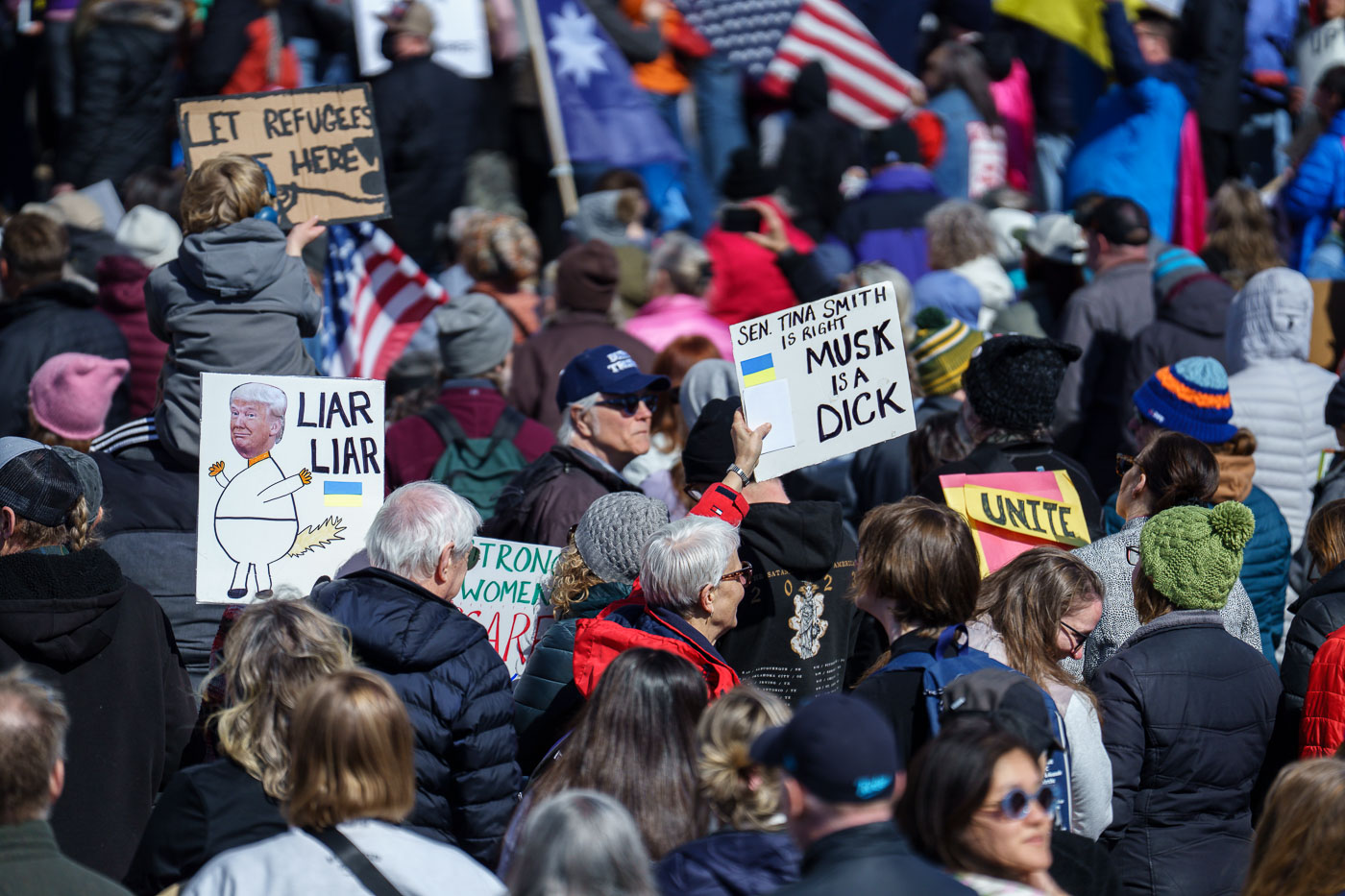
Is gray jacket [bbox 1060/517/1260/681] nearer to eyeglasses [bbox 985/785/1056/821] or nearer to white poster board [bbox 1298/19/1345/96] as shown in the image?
eyeglasses [bbox 985/785/1056/821]

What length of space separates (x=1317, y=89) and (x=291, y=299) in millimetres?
7409

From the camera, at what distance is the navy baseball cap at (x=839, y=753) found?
294 cm

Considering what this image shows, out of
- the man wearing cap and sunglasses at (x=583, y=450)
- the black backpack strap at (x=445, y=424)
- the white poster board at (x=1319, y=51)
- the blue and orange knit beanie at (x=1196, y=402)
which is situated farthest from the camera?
the white poster board at (x=1319, y=51)

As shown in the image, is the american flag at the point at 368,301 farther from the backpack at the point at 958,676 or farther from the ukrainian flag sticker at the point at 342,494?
the backpack at the point at 958,676

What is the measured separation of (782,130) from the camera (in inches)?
512

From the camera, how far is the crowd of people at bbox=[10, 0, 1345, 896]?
3.33 metres

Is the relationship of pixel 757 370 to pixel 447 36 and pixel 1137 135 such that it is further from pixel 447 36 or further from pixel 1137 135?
pixel 1137 135

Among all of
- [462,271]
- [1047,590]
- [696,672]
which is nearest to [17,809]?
[696,672]

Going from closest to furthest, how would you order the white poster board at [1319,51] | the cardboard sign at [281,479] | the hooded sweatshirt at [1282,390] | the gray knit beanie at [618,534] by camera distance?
the gray knit beanie at [618,534] → the cardboard sign at [281,479] → the hooded sweatshirt at [1282,390] → the white poster board at [1319,51]

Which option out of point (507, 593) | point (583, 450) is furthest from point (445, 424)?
point (507, 593)

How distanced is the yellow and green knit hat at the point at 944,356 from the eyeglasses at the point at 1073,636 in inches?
112

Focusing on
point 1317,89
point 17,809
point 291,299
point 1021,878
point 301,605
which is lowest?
point 1021,878

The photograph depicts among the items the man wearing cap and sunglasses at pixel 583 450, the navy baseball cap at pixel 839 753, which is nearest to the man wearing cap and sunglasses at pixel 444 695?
the man wearing cap and sunglasses at pixel 583 450

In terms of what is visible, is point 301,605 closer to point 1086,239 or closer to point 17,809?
point 17,809
